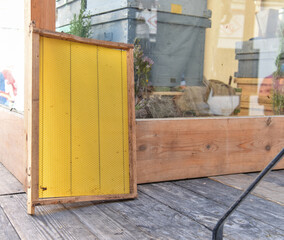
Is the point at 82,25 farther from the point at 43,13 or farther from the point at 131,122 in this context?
the point at 131,122

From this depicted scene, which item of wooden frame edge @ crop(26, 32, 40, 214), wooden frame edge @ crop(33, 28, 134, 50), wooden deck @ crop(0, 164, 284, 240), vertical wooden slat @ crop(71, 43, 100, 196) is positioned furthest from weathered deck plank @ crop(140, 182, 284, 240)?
wooden frame edge @ crop(33, 28, 134, 50)

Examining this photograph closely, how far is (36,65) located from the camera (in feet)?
5.59

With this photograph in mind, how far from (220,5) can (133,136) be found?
1.10 meters

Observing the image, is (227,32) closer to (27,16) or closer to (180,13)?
(180,13)

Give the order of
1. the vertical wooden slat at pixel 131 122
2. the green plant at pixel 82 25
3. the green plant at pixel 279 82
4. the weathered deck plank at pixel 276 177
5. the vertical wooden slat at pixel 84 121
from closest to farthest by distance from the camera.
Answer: the vertical wooden slat at pixel 84 121 < the vertical wooden slat at pixel 131 122 < the green plant at pixel 82 25 < the weathered deck plank at pixel 276 177 < the green plant at pixel 279 82

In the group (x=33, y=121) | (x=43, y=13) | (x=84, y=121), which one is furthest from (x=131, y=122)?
(x=43, y=13)

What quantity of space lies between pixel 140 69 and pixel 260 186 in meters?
0.99

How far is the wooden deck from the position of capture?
147 centimetres

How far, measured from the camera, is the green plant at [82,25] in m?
2.12

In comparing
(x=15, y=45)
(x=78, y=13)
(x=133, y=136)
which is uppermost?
(x=78, y=13)

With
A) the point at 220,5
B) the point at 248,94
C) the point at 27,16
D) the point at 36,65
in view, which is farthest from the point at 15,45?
the point at 248,94

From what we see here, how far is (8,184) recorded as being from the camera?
2.16m

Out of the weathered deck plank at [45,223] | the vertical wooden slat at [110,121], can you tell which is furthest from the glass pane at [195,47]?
the weathered deck plank at [45,223]

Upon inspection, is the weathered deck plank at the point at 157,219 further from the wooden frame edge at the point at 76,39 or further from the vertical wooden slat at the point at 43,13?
the vertical wooden slat at the point at 43,13
